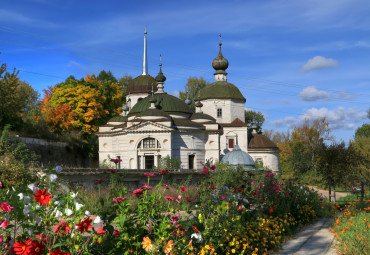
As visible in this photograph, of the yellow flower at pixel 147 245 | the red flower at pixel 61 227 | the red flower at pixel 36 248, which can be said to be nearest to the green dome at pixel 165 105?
the yellow flower at pixel 147 245

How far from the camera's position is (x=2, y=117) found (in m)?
29.5

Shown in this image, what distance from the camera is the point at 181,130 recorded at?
42.8 meters

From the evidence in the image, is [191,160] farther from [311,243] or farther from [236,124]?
[311,243]

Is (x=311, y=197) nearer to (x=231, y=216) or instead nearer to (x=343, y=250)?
(x=343, y=250)

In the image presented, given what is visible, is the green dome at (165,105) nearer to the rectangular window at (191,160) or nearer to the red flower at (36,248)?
the rectangular window at (191,160)

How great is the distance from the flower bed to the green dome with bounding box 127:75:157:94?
45429 mm

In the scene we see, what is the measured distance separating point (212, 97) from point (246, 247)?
42390 millimetres

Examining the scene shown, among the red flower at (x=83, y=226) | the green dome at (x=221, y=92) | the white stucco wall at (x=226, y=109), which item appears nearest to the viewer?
the red flower at (x=83, y=226)

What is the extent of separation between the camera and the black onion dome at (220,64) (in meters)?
53.4

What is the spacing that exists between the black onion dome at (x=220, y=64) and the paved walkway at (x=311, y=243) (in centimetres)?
4303

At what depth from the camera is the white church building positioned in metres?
41.5

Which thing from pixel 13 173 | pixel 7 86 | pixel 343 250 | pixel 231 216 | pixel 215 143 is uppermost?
pixel 7 86

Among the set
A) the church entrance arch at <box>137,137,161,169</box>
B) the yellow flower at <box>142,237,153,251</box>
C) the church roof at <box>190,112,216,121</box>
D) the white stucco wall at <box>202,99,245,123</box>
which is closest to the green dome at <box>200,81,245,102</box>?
the white stucco wall at <box>202,99,245,123</box>

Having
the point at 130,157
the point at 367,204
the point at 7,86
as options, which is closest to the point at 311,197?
the point at 367,204
